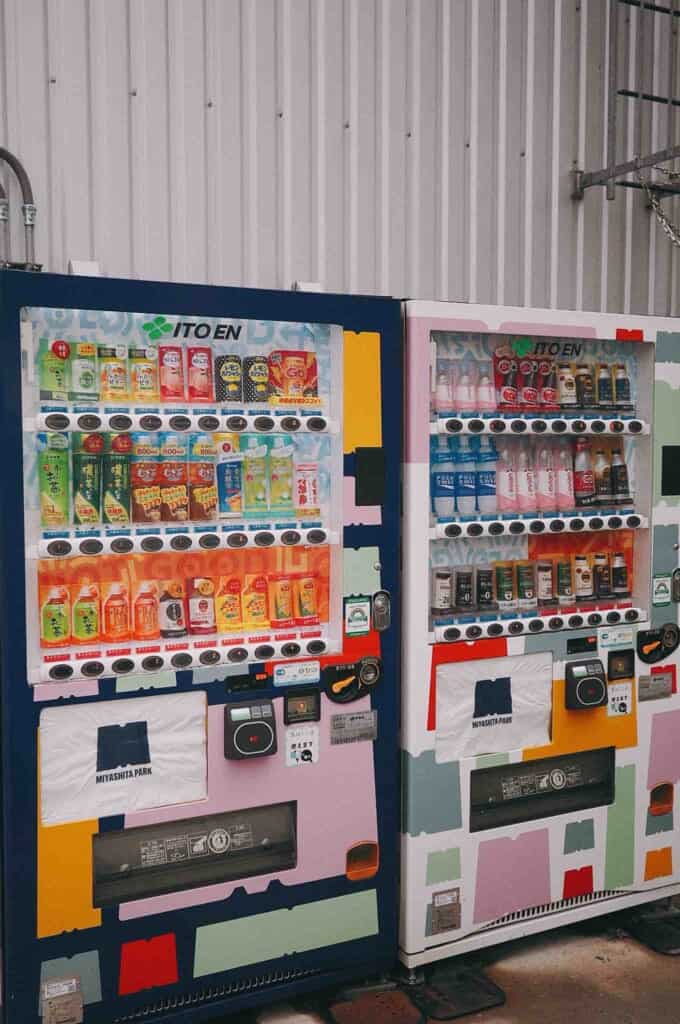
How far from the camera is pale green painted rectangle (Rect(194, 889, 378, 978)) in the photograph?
287 centimetres

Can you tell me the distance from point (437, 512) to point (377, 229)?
1.41 metres

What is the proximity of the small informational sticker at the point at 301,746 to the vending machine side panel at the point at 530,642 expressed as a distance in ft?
1.17

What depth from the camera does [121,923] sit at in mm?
2736

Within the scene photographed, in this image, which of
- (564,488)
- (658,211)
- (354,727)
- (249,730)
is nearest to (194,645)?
(249,730)

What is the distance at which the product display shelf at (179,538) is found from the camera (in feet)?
8.62

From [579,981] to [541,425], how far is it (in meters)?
2.00

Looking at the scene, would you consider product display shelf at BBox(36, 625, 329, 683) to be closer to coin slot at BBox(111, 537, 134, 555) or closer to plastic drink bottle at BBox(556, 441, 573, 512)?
coin slot at BBox(111, 537, 134, 555)

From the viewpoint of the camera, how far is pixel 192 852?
9.46ft

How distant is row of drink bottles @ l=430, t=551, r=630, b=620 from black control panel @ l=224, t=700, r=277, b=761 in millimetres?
767

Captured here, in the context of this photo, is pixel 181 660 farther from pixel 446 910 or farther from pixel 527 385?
pixel 527 385

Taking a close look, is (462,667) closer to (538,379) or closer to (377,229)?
(538,379)

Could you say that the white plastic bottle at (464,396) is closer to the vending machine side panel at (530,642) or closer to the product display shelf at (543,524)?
the vending machine side panel at (530,642)

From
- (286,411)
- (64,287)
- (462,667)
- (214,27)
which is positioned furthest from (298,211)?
(462,667)

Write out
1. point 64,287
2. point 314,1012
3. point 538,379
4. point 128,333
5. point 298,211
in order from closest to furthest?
point 64,287 → point 128,333 → point 314,1012 → point 538,379 → point 298,211
